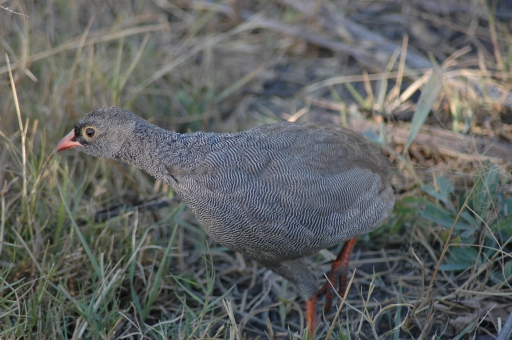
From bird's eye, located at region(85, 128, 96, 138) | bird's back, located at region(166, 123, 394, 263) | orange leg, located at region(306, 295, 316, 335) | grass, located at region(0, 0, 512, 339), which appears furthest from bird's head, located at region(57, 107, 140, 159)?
orange leg, located at region(306, 295, 316, 335)

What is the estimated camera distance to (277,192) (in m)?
3.05

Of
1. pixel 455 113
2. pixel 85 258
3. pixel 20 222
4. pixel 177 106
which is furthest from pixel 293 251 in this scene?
pixel 177 106

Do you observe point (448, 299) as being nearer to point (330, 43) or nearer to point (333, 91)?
point (333, 91)

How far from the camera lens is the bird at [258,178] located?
302cm

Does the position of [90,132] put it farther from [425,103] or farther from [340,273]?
[425,103]

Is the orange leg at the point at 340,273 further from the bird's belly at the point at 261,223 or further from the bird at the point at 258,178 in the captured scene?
the bird's belly at the point at 261,223

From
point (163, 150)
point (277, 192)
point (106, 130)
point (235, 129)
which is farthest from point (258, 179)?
point (235, 129)

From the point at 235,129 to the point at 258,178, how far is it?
86.9 inches

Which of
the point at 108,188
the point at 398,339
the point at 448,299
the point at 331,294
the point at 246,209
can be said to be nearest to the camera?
the point at 246,209

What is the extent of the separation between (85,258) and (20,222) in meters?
0.46

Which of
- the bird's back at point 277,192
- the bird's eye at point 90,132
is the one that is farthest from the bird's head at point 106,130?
the bird's back at point 277,192

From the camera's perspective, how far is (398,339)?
3287 millimetres

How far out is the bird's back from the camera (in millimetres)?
3016

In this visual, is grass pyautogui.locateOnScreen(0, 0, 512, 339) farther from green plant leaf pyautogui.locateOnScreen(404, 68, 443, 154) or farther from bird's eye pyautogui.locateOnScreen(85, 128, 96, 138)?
bird's eye pyautogui.locateOnScreen(85, 128, 96, 138)
